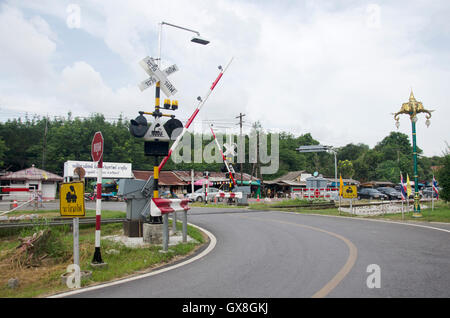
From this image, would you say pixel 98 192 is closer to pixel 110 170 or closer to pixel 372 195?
pixel 110 170

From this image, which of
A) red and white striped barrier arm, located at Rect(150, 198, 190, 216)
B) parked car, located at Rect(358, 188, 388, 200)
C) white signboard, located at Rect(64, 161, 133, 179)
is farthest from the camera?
parked car, located at Rect(358, 188, 388, 200)

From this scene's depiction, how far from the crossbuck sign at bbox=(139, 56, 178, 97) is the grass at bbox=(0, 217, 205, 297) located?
413 cm

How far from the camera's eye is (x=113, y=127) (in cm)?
6303

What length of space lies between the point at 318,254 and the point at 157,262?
3.50m

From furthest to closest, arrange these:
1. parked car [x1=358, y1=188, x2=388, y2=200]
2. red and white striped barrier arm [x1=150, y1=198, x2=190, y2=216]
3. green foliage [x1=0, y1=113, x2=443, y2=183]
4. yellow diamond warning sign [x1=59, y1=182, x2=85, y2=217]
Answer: green foliage [x1=0, y1=113, x2=443, y2=183] < parked car [x1=358, y1=188, x2=388, y2=200] < red and white striped barrier arm [x1=150, y1=198, x2=190, y2=216] < yellow diamond warning sign [x1=59, y1=182, x2=85, y2=217]

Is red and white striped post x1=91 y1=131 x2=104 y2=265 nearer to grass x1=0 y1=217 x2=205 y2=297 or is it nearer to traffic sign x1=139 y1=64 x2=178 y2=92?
grass x1=0 y1=217 x2=205 y2=297

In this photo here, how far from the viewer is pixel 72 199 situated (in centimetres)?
634

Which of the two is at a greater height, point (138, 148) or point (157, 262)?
point (138, 148)

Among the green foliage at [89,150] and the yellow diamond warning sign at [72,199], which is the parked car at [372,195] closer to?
the green foliage at [89,150]

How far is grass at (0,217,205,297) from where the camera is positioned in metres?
6.07

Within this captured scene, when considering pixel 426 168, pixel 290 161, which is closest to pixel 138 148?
pixel 290 161

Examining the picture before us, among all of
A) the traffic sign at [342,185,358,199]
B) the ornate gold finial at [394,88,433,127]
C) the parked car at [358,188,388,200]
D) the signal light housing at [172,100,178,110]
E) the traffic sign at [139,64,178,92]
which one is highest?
the ornate gold finial at [394,88,433,127]

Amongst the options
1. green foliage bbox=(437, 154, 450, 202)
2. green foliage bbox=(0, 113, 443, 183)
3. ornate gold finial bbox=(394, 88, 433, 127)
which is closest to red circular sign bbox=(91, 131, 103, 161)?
ornate gold finial bbox=(394, 88, 433, 127)
